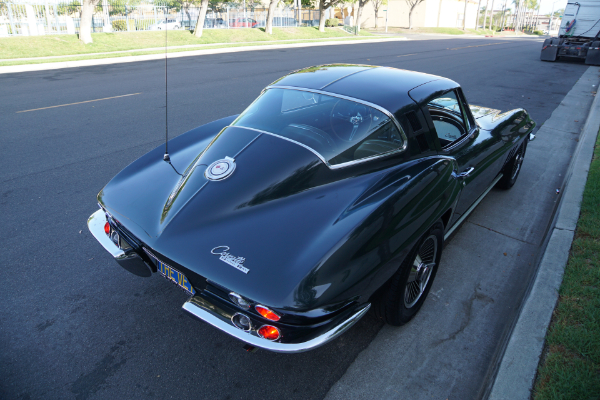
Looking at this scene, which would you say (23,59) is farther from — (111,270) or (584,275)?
(584,275)

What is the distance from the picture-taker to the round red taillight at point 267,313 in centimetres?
199

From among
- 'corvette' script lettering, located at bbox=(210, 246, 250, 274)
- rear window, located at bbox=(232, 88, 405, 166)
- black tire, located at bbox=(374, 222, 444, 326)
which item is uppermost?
rear window, located at bbox=(232, 88, 405, 166)

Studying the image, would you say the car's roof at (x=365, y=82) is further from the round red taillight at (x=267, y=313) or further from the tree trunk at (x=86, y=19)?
the tree trunk at (x=86, y=19)

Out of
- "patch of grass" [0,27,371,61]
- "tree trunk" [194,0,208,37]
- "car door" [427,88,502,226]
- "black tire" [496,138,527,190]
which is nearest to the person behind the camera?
"car door" [427,88,502,226]

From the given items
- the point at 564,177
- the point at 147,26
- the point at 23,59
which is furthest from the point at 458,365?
the point at 147,26

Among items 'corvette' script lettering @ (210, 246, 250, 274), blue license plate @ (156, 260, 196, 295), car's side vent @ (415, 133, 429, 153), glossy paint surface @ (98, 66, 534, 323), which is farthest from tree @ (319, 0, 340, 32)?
'corvette' script lettering @ (210, 246, 250, 274)

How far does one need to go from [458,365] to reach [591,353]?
0.76m

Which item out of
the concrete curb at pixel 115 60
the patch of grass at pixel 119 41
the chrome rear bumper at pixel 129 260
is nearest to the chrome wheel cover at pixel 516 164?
the chrome rear bumper at pixel 129 260

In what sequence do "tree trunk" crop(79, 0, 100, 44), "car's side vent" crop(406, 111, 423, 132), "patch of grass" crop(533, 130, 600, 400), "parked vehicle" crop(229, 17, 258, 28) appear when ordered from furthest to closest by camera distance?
"parked vehicle" crop(229, 17, 258, 28) < "tree trunk" crop(79, 0, 100, 44) < "car's side vent" crop(406, 111, 423, 132) < "patch of grass" crop(533, 130, 600, 400)

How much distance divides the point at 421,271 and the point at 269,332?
4.24ft

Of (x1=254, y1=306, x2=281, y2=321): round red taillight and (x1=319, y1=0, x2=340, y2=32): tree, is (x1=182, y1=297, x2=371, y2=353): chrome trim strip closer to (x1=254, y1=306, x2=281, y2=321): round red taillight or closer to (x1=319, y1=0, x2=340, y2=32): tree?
(x1=254, y1=306, x2=281, y2=321): round red taillight

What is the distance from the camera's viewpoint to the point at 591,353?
8.07 feet

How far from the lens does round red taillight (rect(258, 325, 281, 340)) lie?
203cm

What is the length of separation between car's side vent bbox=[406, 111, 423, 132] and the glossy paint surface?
0.02 metres
